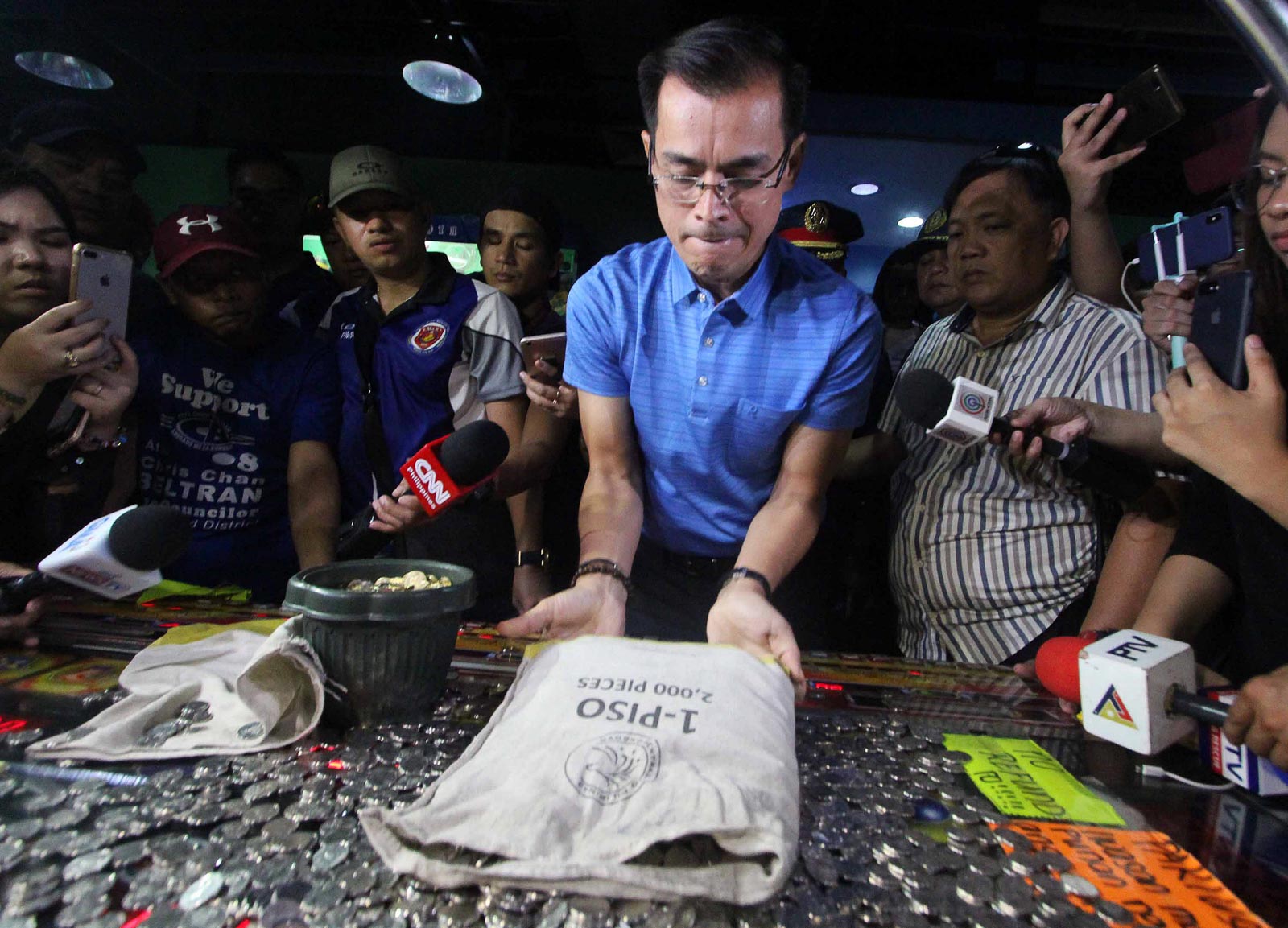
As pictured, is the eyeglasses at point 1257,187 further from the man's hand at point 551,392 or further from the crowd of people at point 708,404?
the man's hand at point 551,392

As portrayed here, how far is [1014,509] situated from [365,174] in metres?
2.06

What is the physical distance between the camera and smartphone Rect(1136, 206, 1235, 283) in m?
1.41

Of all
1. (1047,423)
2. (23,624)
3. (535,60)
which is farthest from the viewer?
(535,60)

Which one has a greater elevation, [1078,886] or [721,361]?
[721,361]

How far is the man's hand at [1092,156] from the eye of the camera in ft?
6.30

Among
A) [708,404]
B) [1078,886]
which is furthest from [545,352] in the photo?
[1078,886]

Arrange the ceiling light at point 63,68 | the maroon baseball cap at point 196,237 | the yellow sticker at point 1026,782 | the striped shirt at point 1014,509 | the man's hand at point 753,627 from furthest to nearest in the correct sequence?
the ceiling light at point 63,68 → the maroon baseball cap at point 196,237 → the striped shirt at point 1014,509 → the man's hand at point 753,627 → the yellow sticker at point 1026,782

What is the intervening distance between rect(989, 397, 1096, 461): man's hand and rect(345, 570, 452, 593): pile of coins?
1.11 meters

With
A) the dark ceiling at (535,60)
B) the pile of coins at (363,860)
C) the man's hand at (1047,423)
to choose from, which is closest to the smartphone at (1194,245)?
the man's hand at (1047,423)

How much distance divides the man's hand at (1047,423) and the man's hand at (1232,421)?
0.28 meters

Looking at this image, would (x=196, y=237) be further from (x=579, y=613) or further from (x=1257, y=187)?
(x=1257, y=187)

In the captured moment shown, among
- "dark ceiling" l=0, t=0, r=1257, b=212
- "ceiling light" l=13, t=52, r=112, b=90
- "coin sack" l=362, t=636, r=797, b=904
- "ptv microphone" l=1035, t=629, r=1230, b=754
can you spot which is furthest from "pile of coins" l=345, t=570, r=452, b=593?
"ceiling light" l=13, t=52, r=112, b=90

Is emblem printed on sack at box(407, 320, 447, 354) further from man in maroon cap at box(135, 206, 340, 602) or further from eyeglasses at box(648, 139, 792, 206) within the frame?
eyeglasses at box(648, 139, 792, 206)

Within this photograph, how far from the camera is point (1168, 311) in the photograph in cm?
167
